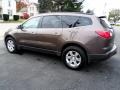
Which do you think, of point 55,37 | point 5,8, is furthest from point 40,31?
point 5,8

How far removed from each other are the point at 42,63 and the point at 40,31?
1.09 m

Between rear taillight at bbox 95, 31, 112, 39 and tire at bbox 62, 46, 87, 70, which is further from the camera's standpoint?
tire at bbox 62, 46, 87, 70

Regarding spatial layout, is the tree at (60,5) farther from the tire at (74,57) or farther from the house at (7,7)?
the tire at (74,57)

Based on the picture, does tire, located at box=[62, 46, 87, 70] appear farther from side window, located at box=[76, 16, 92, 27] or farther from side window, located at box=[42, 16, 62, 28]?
side window, located at box=[42, 16, 62, 28]

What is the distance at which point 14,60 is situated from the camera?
247 inches

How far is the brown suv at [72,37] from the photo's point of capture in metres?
5.05

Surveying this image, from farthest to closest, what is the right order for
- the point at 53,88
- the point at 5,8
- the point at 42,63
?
the point at 5,8 → the point at 42,63 → the point at 53,88

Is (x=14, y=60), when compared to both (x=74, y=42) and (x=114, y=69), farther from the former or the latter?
(x=114, y=69)

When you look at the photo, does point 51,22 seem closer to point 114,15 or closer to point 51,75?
point 51,75

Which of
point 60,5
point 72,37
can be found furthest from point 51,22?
point 60,5

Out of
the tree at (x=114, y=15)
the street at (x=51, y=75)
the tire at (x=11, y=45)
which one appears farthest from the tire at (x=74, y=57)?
the tree at (x=114, y=15)

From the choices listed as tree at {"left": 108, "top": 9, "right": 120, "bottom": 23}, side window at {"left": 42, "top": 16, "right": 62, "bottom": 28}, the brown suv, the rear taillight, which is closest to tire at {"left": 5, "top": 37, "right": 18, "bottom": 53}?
the brown suv

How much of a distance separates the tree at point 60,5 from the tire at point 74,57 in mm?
24252

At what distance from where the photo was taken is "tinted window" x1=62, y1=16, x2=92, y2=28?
525 cm
